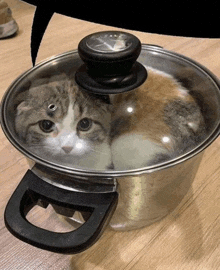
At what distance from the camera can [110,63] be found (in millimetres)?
527

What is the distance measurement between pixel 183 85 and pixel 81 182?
0.96 feet

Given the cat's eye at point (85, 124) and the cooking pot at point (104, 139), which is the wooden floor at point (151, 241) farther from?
the cat's eye at point (85, 124)

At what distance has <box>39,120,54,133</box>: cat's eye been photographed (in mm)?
574

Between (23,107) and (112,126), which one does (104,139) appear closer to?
(112,126)

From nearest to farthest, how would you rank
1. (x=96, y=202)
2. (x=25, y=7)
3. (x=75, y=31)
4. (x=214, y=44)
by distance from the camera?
(x=96, y=202) → (x=214, y=44) → (x=75, y=31) → (x=25, y=7)

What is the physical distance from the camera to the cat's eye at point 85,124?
56cm

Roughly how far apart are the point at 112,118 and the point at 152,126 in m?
0.07

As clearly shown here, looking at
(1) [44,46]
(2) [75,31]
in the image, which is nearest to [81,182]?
(1) [44,46]

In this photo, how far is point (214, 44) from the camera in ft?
4.16

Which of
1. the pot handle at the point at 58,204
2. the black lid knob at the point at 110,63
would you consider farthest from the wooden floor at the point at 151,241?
the black lid knob at the point at 110,63

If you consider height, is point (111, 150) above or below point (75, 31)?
above

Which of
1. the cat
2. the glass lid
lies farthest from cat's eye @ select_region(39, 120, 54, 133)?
the cat

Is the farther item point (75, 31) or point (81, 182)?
point (75, 31)

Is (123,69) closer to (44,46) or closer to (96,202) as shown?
(96,202)
